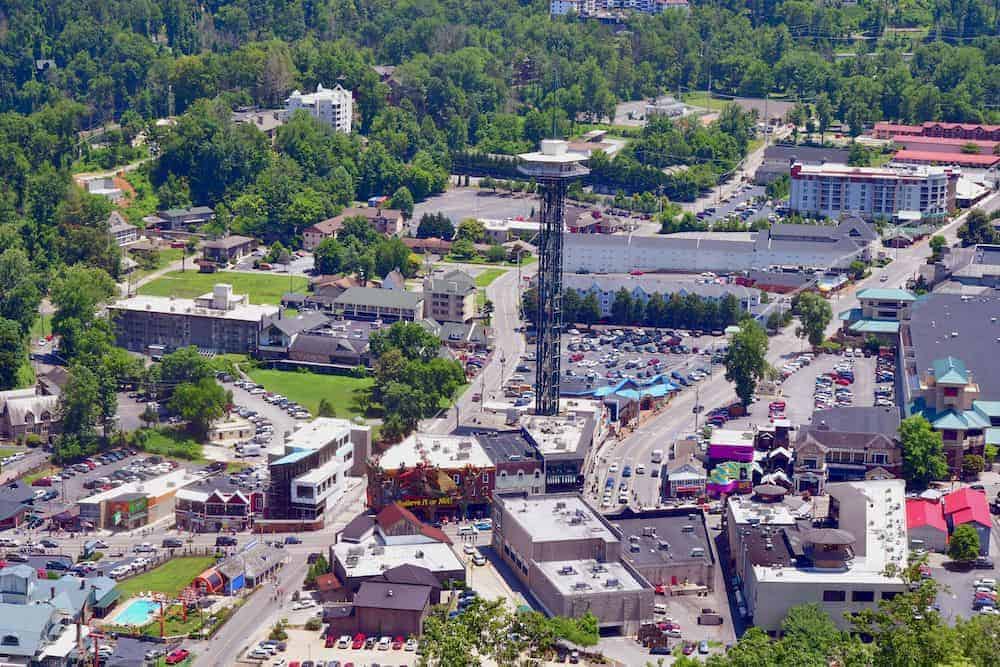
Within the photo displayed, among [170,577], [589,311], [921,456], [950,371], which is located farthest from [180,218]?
[921,456]

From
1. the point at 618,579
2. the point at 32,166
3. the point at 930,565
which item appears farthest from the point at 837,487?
the point at 32,166

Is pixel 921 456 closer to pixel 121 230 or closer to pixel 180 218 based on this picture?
pixel 121 230

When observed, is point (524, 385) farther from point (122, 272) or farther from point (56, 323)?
point (122, 272)

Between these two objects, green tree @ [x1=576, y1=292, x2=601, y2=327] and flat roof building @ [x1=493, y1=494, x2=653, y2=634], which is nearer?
flat roof building @ [x1=493, y1=494, x2=653, y2=634]

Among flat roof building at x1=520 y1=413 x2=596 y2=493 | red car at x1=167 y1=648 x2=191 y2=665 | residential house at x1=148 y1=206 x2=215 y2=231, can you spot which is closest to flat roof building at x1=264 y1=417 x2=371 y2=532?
flat roof building at x1=520 y1=413 x2=596 y2=493

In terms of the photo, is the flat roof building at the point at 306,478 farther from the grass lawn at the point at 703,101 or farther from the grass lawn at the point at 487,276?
the grass lawn at the point at 703,101

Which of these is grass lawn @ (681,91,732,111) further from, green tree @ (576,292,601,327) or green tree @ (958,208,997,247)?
green tree @ (576,292,601,327)

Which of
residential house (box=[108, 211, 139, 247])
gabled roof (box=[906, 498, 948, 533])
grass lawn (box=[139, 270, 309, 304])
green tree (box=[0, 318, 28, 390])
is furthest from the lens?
residential house (box=[108, 211, 139, 247])

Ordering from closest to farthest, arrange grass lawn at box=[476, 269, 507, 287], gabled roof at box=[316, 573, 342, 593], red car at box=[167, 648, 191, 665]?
red car at box=[167, 648, 191, 665] → gabled roof at box=[316, 573, 342, 593] → grass lawn at box=[476, 269, 507, 287]
